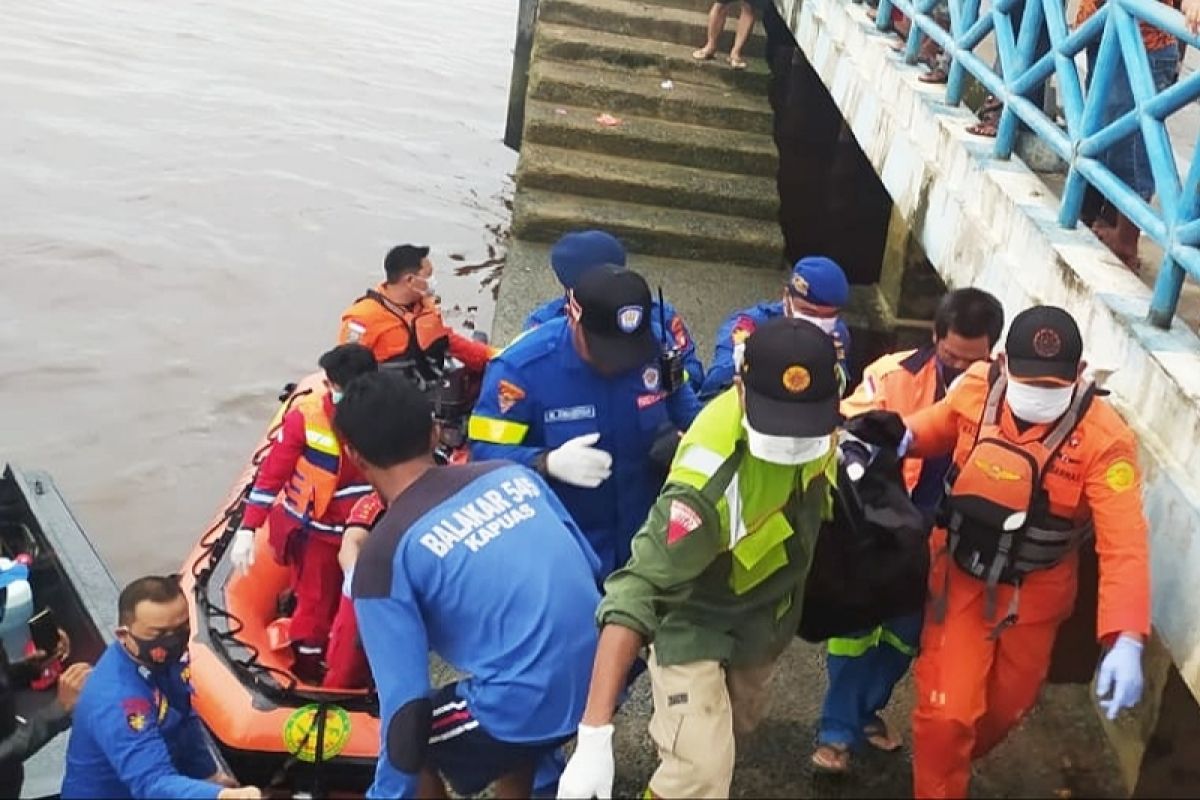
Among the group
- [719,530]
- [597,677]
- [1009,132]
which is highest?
[1009,132]

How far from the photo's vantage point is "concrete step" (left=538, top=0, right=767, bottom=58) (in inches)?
415

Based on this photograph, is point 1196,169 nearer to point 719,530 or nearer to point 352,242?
point 719,530

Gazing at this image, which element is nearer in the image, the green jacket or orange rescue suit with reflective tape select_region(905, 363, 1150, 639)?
the green jacket

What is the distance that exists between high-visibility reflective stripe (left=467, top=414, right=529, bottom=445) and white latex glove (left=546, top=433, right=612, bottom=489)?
20 centimetres

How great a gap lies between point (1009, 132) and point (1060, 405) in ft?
6.86

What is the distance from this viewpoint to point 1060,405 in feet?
10.5

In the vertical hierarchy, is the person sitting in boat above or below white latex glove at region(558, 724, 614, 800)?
below

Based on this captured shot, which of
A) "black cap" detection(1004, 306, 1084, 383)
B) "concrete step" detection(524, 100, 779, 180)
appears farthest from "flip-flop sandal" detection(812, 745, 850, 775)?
"concrete step" detection(524, 100, 779, 180)

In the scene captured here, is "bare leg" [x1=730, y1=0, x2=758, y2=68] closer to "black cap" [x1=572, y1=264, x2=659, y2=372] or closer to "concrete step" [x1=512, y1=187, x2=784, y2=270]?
"concrete step" [x1=512, y1=187, x2=784, y2=270]

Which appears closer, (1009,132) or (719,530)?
(719,530)

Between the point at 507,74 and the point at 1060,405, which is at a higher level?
the point at 1060,405

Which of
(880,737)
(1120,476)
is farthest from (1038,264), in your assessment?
(880,737)

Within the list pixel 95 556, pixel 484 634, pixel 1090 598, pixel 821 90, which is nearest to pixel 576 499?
pixel 484 634

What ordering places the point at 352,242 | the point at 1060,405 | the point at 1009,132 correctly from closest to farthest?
the point at 1060,405 → the point at 1009,132 → the point at 352,242
